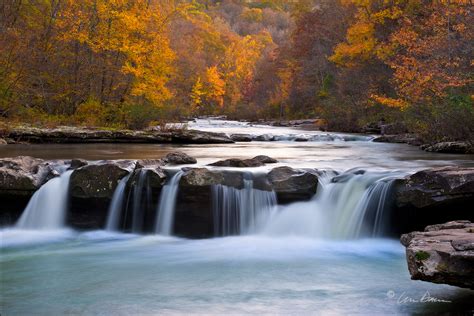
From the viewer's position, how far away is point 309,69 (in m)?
43.9

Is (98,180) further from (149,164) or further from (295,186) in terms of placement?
(295,186)

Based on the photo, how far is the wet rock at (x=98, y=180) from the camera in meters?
9.70

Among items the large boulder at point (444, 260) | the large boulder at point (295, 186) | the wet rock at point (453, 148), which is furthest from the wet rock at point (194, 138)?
the large boulder at point (444, 260)

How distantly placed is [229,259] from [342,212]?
8.01 ft

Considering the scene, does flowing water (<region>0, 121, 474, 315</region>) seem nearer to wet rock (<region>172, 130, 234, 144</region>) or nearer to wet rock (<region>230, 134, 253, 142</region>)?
wet rock (<region>172, 130, 234, 144</region>)

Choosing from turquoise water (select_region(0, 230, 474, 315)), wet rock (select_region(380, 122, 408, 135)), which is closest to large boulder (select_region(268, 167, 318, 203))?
turquoise water (select_region(0, 230, 474, 315))

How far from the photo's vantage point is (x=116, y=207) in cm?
965

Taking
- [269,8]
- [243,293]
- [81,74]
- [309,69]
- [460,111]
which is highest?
[269,8]

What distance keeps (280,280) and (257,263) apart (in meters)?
0.87

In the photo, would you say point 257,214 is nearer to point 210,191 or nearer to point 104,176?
point 210,191

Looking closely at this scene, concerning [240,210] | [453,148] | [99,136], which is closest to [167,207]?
[240,210]

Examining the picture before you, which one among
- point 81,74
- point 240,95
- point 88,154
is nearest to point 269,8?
point 240,95

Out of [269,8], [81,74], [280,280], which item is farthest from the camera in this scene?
[269,8]

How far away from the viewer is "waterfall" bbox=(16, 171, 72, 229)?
31.4 feet
